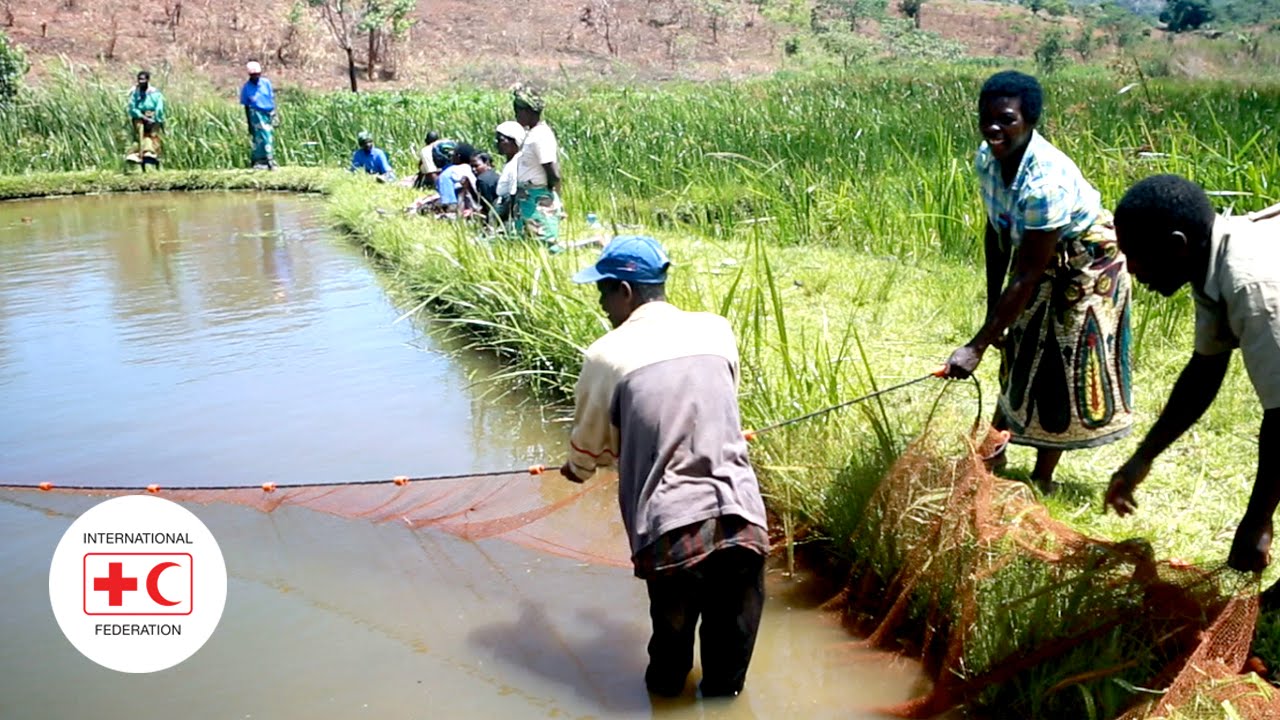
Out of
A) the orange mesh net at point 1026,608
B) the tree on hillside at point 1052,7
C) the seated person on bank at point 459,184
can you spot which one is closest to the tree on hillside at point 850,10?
the tree on hillside at point 1052,7

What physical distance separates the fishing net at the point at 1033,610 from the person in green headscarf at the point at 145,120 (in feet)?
52.4

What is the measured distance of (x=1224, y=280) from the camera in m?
2.54

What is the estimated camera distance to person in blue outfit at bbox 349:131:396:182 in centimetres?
1523

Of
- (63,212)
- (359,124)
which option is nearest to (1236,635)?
→ (63,212)

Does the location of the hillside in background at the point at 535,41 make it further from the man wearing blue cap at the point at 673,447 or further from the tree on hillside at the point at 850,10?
the man wearing blue cap at the point at 673,447

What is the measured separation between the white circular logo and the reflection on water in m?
0.07

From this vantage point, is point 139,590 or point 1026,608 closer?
point 1026,608

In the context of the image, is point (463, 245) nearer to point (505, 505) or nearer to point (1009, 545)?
point (505, 505)

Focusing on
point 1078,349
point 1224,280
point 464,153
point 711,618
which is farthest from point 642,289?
point 464,153

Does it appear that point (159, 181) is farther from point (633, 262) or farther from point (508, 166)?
point (633, 262)

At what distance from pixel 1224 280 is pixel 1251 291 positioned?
3.1 inches

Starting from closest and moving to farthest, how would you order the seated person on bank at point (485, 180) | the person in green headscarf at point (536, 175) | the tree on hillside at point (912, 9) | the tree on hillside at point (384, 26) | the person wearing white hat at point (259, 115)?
the person in green headscarf at point (536, 175), the seated person on bank at point (485, 180), the person wearing white hat at point (259, 115), the tree on hillside at point (384, 26), the tree on hillside at point (912, 9)

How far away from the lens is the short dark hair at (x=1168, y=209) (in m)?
2.59

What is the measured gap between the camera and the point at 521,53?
3766 centimetres
